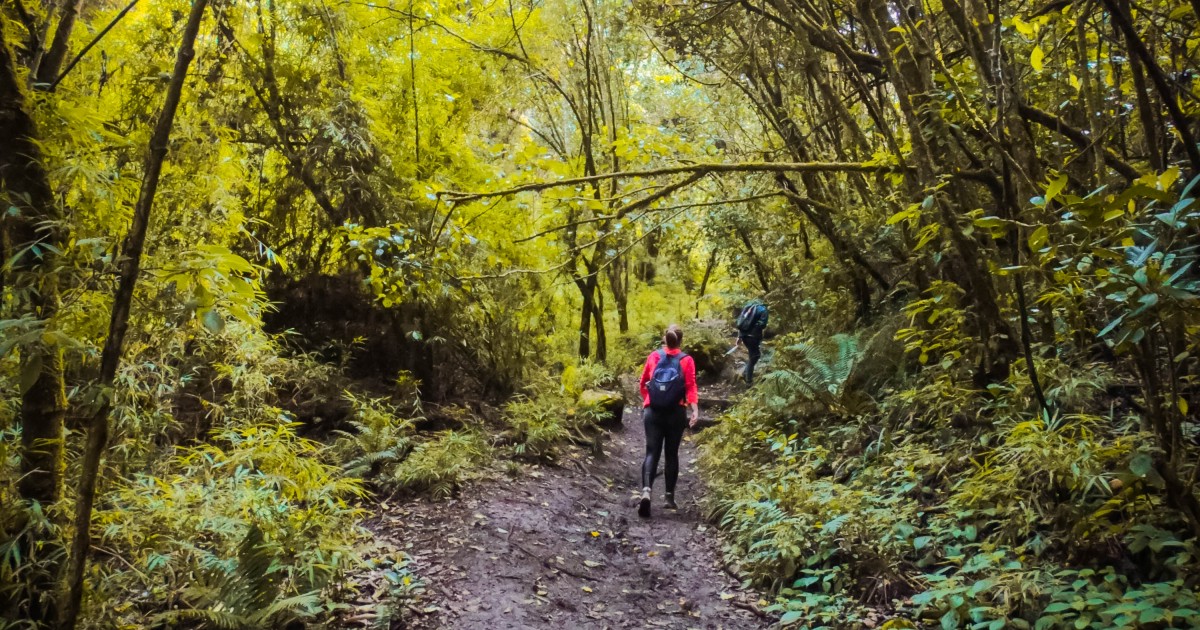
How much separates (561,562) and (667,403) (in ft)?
6.40

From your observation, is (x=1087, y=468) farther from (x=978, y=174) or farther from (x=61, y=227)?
(x=61, y=227)

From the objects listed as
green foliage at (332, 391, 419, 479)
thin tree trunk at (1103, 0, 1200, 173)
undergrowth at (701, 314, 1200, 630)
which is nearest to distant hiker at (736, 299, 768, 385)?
undergrowth at (701, 314, 1200, 630)

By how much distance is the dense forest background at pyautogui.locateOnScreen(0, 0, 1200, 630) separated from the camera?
8.85 ft

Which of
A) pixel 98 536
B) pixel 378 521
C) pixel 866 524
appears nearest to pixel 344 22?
pixel 378 521

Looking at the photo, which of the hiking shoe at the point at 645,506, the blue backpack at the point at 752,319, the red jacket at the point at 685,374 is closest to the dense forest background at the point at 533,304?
the hiking shoe at the point at 645,506

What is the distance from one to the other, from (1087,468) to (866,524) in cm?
138

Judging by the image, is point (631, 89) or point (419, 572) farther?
point (631, 89)

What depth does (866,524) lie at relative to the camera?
174 inches

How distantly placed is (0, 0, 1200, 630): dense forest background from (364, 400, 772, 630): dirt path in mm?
306

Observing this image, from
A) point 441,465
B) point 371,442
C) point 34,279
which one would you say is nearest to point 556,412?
point 441,465

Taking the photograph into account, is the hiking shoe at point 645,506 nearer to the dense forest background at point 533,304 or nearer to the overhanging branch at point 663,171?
the dense forest background at point 533,304

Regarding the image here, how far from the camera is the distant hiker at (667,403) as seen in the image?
6367 mm

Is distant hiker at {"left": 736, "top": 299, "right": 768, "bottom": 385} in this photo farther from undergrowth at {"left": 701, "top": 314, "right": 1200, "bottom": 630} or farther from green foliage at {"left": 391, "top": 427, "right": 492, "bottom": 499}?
green foliage at {"left": 391, "top": 427, "right": 492, "bottom": 499}

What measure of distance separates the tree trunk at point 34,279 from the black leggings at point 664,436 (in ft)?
15.4
